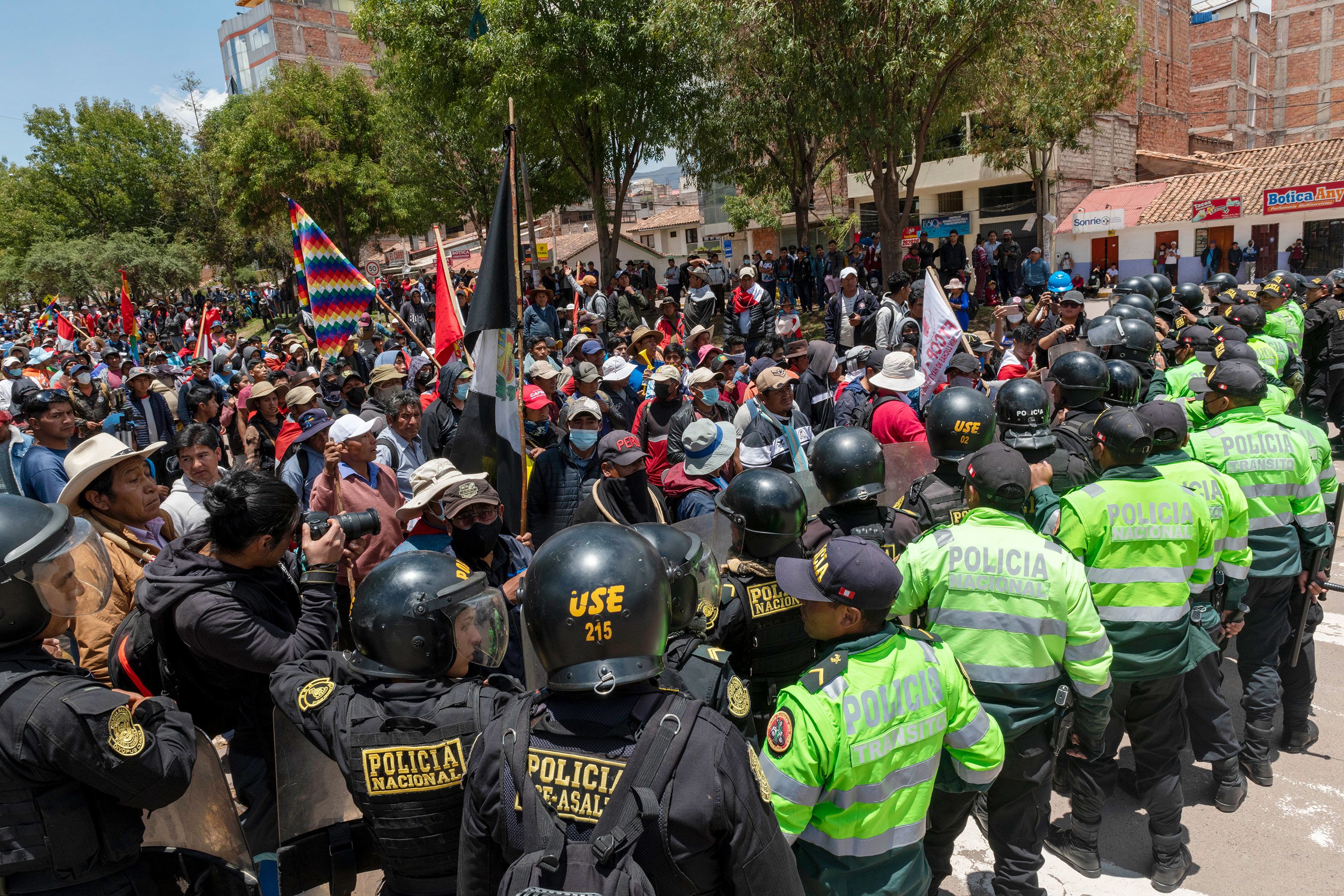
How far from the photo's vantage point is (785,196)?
30609 mm

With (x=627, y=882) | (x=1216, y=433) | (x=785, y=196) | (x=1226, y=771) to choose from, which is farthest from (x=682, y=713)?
(x=785, y=196)

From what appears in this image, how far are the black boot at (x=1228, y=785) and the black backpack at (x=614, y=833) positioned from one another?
12.5ft

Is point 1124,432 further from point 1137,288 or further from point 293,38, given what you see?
point 293,38

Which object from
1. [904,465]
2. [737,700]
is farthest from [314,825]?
[904,465]

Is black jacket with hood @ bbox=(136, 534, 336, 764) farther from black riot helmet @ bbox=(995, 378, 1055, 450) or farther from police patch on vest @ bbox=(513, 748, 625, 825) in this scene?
black riot helmet @ bbox=(995, 378, 1055, 450)

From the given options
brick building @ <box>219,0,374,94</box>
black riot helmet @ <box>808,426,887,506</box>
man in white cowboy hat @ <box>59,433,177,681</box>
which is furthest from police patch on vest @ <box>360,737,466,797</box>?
brick building @ <box>219,0,374,94</box>

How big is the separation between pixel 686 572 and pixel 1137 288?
8.63 meters

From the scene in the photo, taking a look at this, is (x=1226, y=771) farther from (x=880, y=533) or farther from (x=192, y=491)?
(x=192, y=491)

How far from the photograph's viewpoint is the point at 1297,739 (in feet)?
15.6

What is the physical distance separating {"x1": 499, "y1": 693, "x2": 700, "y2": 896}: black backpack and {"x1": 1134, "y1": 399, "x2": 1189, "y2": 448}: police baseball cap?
3389 mm

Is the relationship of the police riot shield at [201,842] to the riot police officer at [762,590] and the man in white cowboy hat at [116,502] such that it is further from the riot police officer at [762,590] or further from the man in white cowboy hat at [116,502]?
the riot police officer at [762,590]

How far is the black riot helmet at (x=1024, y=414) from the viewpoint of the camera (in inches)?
175

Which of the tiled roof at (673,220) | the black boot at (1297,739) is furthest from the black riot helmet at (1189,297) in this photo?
the tiled roof at (673,220)

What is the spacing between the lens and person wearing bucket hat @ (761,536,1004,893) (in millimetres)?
2398
